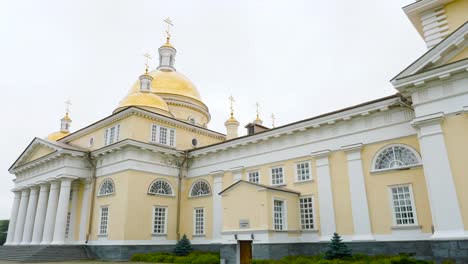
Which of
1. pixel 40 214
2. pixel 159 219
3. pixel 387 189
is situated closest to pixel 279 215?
pixel 387 189

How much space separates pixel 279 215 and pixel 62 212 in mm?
15720

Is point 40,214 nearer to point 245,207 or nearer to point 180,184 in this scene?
point 180,184

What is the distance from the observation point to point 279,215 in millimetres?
18594

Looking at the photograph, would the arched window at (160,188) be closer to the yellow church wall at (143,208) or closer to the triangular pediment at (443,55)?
the yellow church wall at (143,208)

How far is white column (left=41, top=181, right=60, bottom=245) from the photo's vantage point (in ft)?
82.7

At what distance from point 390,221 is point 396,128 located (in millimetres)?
4395

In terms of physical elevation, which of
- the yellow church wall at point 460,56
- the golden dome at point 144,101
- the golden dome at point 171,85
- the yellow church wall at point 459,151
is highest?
the golden dome at point 171,85

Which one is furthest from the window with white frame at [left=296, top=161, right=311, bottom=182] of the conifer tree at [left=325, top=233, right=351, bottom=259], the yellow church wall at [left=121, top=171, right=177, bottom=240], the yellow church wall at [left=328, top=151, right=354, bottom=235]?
the yellow church wall at [left=121, top=171, right=177, bottom=240]

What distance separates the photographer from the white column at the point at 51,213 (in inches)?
993

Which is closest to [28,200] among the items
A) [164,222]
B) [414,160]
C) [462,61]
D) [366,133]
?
[164,222]

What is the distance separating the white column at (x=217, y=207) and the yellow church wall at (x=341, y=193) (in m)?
7.78

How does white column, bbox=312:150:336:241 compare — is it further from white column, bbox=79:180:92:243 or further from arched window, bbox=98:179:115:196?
white column, bbox=79:180:92:243

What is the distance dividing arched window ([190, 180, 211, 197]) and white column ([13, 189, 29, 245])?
1606 cm

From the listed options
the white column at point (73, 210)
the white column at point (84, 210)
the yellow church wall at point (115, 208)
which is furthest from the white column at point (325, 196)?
the white column at point (73, 210)
